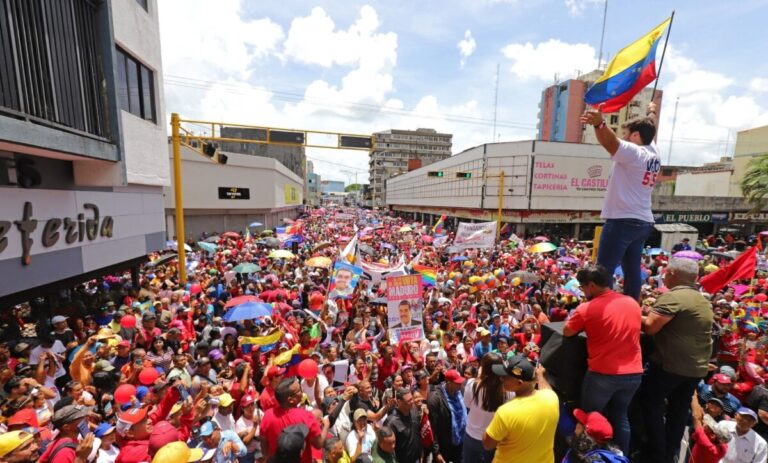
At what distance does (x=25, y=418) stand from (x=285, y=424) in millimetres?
2815

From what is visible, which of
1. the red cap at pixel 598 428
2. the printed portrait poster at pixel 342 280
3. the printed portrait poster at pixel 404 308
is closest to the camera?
the red cap at pixel 598 428

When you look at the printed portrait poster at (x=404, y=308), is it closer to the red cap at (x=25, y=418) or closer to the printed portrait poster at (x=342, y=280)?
the printed portrait poster at (x=342, y=280)

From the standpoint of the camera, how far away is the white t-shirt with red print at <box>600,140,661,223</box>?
3393 mm

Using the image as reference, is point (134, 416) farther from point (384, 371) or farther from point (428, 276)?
point (428, 276)

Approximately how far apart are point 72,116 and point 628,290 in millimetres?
8841

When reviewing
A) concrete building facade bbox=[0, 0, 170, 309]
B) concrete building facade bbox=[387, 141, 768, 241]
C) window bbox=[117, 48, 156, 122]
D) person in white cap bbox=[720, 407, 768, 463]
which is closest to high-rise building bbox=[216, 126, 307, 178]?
concrete building facade bbox=[387, 141, 768, 241]

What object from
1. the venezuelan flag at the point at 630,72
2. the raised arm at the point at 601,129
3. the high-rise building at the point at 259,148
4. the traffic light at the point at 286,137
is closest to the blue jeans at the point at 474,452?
the raised arm at the point at 601,129

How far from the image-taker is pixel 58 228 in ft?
22.3

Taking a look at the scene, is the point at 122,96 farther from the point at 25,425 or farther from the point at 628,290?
the point at 628,290

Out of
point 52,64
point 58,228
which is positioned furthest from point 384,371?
point 52,64

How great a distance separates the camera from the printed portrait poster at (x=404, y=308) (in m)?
6.56

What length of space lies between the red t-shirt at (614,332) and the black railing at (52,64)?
7239mm

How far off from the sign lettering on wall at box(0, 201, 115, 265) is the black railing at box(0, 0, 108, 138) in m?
1.72

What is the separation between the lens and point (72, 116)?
6336mm
